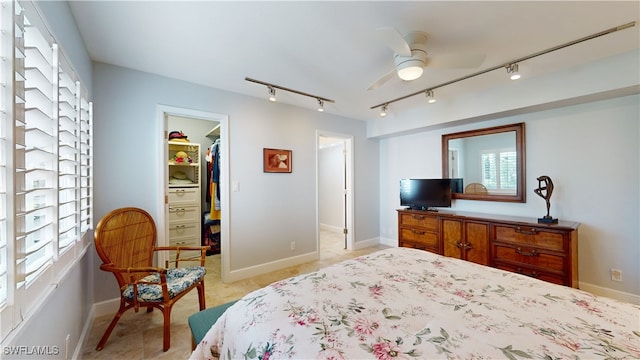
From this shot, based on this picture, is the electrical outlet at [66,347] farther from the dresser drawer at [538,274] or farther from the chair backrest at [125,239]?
the dresser drawer at [538,274]

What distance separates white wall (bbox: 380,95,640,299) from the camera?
2.43 m

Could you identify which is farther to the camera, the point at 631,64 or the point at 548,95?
the point at 548,95

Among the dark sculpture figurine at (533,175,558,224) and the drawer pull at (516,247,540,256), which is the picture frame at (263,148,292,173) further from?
the dark sculpture figurine at (533,175,558,224)

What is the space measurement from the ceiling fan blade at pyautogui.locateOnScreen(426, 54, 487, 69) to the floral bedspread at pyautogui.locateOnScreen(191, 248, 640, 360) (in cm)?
150

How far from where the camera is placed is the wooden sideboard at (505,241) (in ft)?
7.92

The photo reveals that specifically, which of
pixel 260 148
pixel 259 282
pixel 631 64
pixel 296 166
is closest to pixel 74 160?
pixel 260 148

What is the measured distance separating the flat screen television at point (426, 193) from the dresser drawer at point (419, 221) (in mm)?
195

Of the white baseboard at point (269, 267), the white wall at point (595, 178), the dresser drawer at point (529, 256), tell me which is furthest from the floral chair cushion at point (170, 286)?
the white wall at point (595, 178)

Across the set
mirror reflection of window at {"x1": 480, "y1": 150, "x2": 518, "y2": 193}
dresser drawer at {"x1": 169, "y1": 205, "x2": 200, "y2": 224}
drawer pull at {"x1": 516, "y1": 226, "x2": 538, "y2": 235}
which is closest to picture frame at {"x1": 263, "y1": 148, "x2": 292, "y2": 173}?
dresser drawer at {"x1": 169, "y1": 205, "x2": 200, "y2": 224}

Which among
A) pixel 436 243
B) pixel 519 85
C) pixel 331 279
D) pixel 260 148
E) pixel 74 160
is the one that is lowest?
pixel 436 243

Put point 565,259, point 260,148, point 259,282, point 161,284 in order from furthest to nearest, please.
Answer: point 260,148 → point 259,282 → point 565,259 → point 161,284

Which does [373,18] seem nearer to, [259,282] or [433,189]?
[433,189]

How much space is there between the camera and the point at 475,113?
3.17m

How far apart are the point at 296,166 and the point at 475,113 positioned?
255 centimetres
